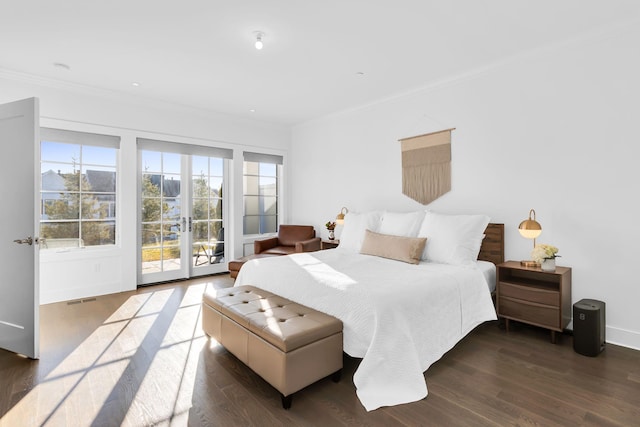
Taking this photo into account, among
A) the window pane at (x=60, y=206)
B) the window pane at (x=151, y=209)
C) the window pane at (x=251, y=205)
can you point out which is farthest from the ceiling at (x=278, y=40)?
the window pane at (x=251, y=205)

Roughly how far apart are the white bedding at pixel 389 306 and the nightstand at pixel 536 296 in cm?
24

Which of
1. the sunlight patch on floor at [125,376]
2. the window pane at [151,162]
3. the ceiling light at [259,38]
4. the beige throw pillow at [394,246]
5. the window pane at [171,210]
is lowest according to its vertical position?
the sunlight patch on floor at [125,376]

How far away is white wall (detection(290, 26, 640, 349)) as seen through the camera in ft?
8.94

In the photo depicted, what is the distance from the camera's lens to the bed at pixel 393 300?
201 cm

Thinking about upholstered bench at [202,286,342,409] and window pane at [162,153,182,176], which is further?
window pane at [162,153,182,176]

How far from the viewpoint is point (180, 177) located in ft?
16.7

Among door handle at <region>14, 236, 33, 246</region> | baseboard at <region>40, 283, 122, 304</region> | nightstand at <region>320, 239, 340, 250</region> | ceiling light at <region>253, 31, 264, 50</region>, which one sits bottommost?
baseboard at <region>40, 283, 122, 304</region>

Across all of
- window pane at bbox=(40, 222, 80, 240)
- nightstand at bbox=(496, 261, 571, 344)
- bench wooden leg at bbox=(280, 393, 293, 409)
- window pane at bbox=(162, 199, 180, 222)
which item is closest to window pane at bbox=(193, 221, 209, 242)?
window pane at bbox=(162, 199, 180, 222)

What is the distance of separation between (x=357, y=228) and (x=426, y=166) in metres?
1.16

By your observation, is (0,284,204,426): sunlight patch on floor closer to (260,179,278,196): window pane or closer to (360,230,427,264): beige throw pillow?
(360,230,427,264): beige throw pillow

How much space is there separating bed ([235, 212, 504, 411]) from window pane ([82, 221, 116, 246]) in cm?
246

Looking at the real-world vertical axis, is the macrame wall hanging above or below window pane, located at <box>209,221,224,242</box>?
above

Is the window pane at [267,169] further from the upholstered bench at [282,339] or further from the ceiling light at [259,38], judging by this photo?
the upholstered bench at [282,339]

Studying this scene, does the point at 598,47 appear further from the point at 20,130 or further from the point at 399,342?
the point at 20,130
